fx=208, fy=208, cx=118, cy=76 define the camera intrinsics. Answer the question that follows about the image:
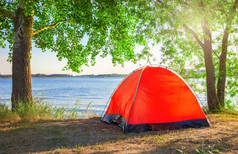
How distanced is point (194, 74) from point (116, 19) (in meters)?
6.29

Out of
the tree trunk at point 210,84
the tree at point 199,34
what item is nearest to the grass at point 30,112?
the tree at point 199,34

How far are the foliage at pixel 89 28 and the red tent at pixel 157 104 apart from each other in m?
3.06

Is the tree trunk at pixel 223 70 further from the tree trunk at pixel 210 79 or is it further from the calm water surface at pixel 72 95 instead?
the calm water surface at pixel 72 95

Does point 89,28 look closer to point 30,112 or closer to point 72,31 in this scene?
point 72,31

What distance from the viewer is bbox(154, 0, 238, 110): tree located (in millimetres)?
7934

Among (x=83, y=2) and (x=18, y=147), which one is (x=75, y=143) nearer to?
(x=18, y=147)

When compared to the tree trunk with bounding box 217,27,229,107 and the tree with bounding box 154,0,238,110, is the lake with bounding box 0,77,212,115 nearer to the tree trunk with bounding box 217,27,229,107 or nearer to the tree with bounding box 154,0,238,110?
the tree with bounding box 154,0,238,110

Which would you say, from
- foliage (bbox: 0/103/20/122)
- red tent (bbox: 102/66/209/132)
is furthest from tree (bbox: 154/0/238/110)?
foliage (bbox: 0/103/20/122)

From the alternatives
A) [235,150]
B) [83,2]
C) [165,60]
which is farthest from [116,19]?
[235,150]

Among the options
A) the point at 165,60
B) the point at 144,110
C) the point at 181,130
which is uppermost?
the point at 165,60

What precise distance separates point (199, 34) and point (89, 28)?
5778 mm

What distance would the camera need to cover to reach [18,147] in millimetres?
4703

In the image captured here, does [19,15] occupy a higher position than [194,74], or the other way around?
[19,15]

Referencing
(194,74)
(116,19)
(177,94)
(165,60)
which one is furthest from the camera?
(194,74)
